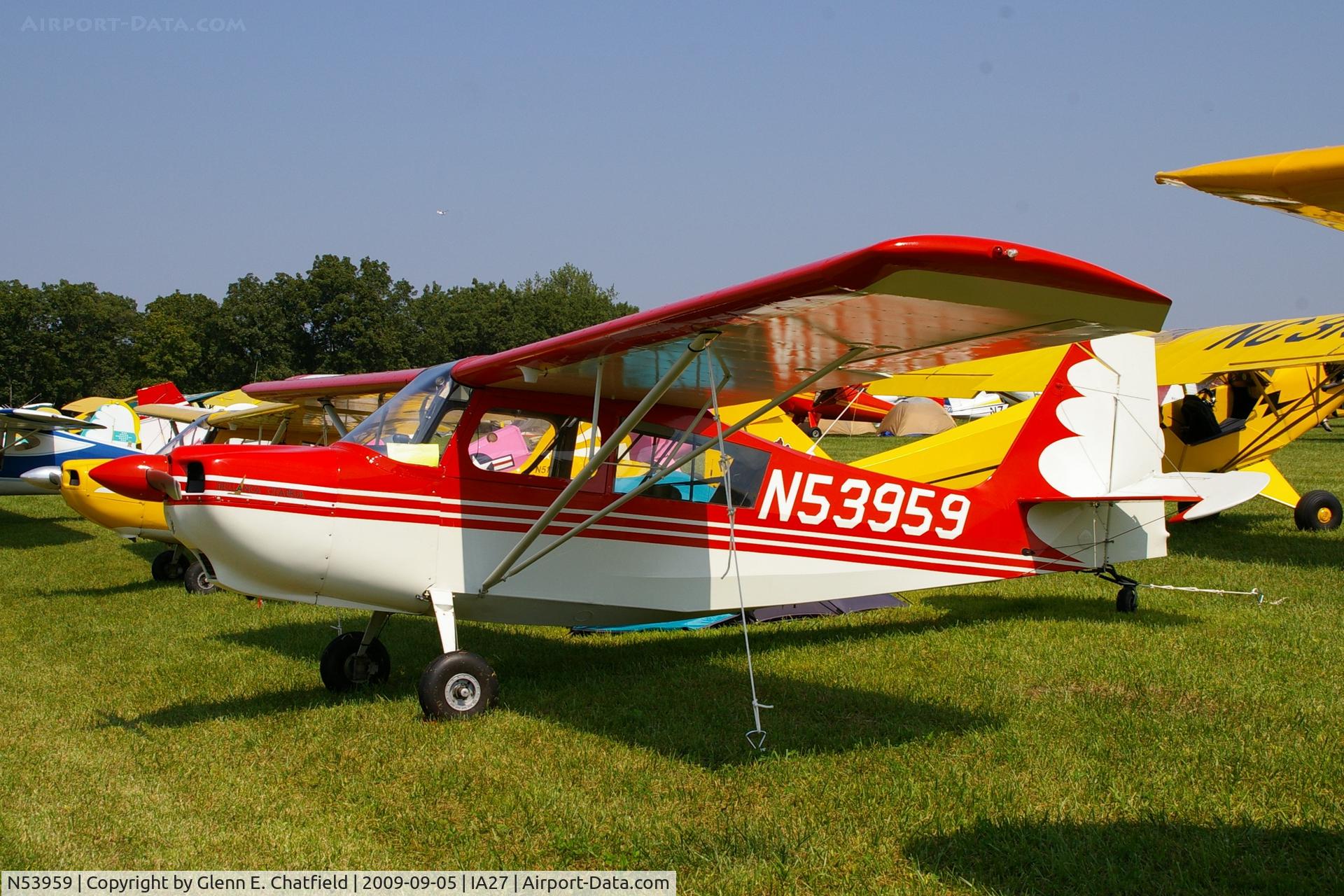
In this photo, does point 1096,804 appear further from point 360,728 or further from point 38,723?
point 38,723

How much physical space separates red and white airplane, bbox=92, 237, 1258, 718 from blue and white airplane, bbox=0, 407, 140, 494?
11.8 meters

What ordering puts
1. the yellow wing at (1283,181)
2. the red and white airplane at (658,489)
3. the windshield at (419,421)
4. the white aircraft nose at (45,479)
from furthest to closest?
the white aircraft nose at (45,479), the windshield at (419,421), the red and white airplane at (658,489), the yellow wing at (1283,181)

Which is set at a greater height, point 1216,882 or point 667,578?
point 667,578

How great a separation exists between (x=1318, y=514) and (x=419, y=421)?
11.8 metres

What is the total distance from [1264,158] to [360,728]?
194 inches

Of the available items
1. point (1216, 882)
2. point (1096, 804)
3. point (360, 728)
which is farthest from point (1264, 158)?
point (360, 728)

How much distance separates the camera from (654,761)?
4.76 metres

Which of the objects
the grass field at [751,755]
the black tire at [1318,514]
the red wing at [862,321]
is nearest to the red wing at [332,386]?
the grass field at [751,755]

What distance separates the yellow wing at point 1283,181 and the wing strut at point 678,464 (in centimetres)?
233

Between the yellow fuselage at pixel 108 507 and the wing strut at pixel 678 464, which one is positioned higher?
the wing strut at pixel 678 464

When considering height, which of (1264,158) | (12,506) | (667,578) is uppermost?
(1264,158)

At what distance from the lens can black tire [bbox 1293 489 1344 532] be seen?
12.6 m

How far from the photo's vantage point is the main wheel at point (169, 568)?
38.2 ft

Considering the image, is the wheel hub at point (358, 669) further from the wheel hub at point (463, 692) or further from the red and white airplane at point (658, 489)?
the wheel hub at point (463, 692)
